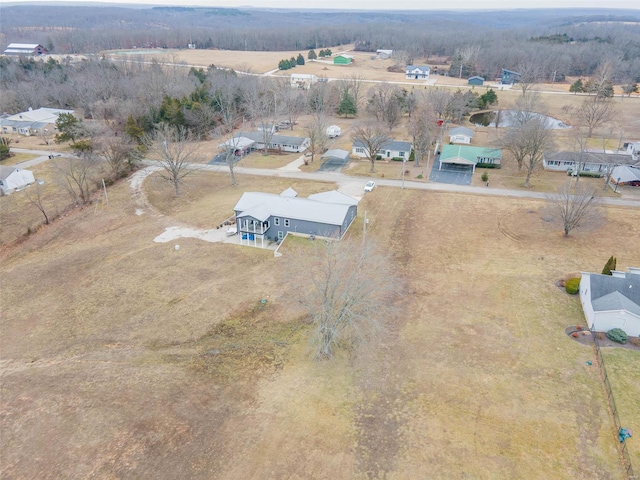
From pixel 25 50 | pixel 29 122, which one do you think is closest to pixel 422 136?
pixel 29 122

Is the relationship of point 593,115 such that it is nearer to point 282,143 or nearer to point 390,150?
point 390,150

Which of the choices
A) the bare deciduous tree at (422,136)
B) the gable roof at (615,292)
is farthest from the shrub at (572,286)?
the bare deciduous tree at (422,136)

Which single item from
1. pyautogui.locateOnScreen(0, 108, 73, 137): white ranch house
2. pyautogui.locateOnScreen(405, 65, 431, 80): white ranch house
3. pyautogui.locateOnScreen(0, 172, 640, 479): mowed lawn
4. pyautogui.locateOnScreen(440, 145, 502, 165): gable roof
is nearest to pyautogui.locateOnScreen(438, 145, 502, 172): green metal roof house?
pyautogui.locateOnScreen(440, 145, 502, 165): gable roof

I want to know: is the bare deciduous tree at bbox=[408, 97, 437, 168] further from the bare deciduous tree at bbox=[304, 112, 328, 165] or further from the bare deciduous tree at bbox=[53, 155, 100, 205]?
the bare deciduous tree at bbox=[53, 155, 100, 205]

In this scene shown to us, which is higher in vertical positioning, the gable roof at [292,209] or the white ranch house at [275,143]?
the gable roof at [292,209]

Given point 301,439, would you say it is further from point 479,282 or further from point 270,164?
point 270,164

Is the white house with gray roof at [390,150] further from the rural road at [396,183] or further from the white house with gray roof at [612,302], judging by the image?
the white house with gray roof at [612,302]

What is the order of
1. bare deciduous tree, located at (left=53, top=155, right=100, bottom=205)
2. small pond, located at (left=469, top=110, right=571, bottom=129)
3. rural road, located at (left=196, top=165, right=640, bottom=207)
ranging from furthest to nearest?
1. small pond, located at (left=469, top=110, right=571, bottom=129)
2. bare deciduous tree, located at (left=53, top=155, right=100, bottom=205)
3. rural road, located at (left=196, top=165, right=640, bottom=207)
